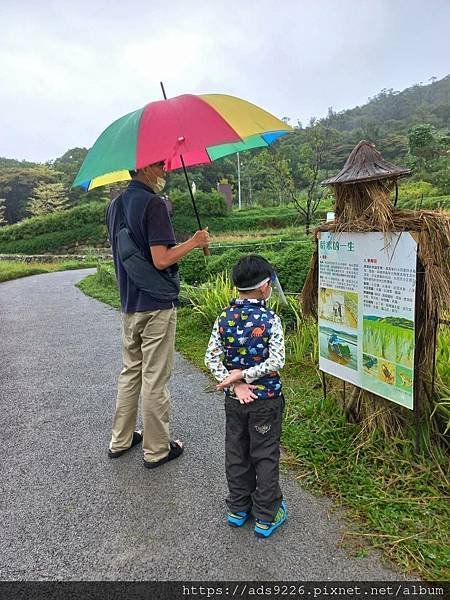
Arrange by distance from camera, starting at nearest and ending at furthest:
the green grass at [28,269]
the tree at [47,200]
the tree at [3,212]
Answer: the green grass at [28,269], the tree at [47,200], the tree at [3,212]

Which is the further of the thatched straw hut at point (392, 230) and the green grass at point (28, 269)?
the green grass at point (28, 269)

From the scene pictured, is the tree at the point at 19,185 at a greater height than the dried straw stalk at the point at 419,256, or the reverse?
the tree at the point at 19,185

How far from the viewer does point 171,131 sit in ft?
6.77

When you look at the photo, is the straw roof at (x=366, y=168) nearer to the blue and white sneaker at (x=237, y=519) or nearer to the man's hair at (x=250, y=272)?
the man's hair at (x=250, y=272)

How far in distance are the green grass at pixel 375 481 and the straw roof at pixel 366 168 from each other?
4.75ft

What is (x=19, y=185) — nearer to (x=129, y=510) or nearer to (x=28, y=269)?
(x=28, y=269)

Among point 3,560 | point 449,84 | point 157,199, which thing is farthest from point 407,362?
point 449,84

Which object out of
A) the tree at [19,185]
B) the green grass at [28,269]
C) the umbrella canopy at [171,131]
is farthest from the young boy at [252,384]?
the tree at [19,185]

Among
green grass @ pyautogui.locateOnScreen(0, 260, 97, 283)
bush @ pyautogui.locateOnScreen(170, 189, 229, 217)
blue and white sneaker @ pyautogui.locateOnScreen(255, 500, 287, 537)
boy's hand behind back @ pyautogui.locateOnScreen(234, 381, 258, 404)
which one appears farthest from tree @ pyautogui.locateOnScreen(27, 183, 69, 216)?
blue and white sneaker @ pyautogui.locateOnScreen(255, 500, 287, 537)

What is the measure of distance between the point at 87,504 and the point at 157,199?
164cm

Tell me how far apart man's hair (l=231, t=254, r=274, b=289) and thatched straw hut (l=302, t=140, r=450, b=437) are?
775mm

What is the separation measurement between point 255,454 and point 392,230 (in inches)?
51.5

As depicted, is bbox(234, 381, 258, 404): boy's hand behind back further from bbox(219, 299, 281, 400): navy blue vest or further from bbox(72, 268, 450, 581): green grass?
bbox(72, 268, 450, 581): green grass

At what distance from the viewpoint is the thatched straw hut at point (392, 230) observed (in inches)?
82.3
